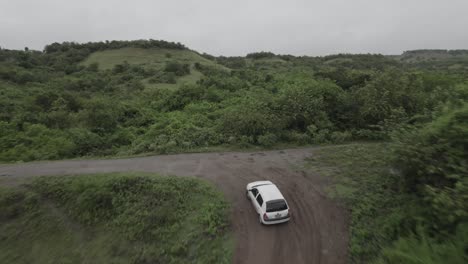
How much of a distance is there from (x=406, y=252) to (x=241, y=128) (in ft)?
43.9

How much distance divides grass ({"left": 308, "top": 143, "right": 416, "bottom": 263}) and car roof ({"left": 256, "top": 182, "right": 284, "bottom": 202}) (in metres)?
3.02

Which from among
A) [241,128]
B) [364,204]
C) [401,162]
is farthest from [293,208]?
[241,128]

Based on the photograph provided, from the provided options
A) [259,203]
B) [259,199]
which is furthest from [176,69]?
[259,203]

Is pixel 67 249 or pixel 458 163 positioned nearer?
pixel 458 163

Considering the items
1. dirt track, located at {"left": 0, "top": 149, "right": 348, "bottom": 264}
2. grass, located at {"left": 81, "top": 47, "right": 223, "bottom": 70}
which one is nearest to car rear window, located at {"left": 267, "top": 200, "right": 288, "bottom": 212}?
dirt track, located at {"left": 0, "top": 149, "right": 348, "bottom": 264}

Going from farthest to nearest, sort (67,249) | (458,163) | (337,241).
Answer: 1. (67,249)
2. (337,241)
3. (458,163)

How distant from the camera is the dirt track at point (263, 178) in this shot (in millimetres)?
8188

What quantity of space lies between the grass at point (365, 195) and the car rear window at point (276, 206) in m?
2.66

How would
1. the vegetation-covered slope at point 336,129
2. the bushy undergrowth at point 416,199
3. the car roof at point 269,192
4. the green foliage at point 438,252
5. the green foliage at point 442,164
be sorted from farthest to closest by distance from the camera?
the car roof at point 269,192
the vegetation-covered slope at point 336,129
the green foliage at point 442,164
the bushy undergrowth at point 416,199
the green foliage at point 438,252

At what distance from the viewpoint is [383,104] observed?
18062 millimetres

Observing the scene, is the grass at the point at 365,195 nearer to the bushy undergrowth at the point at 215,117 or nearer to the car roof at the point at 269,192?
the bushy undergrowth at the point at 215,117

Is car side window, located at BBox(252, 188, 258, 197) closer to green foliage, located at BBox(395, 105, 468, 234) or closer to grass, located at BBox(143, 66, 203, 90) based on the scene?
green foliage, located at BBox(395, 105, 468, 234)

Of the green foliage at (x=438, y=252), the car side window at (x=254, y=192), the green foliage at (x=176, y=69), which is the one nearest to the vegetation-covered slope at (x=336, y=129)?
the green foliage at (x=438, y=252)

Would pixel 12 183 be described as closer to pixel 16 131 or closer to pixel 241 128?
pixel 16 131
